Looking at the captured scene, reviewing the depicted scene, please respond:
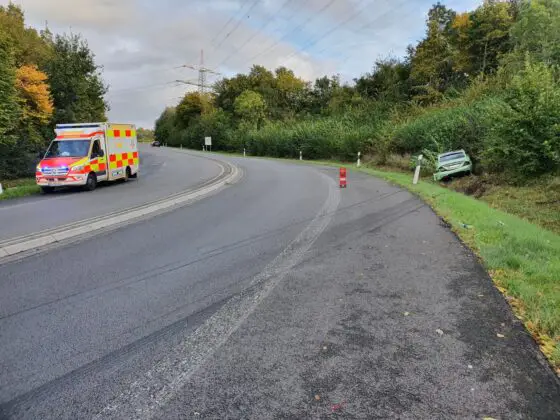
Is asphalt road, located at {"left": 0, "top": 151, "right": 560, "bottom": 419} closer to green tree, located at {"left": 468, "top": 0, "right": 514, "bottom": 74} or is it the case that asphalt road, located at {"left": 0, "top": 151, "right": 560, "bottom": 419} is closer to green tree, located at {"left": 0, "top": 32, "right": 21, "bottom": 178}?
green tree, located at {"left": 0, "top": 32, "right": 21, "bottom": 178}

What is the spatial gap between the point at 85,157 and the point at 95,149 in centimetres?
89

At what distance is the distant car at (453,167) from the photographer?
2008cm

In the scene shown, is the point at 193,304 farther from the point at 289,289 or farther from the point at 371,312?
the point at 371,312

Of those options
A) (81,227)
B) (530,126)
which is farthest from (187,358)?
(530,126)

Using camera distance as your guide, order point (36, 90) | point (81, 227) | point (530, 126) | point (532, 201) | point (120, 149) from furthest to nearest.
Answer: point (36, 90), point (120, 149), point (530, 126), point (532, 201), point (81, 227)

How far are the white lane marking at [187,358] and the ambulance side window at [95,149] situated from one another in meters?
14.3

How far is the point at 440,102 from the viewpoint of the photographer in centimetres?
3675

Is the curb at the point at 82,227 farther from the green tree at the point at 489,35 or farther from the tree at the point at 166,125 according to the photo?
the tree at the point at 166,125

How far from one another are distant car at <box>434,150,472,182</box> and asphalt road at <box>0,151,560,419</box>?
1357cm

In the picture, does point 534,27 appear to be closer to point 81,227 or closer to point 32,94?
point 32,94

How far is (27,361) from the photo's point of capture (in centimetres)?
362

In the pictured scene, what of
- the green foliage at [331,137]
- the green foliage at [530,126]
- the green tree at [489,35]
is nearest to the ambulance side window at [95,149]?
the green foliage at [530,126]

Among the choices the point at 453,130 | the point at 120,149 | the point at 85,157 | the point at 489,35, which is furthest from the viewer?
the point at 489,35

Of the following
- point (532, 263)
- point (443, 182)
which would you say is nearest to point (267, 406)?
point (532, 263)
